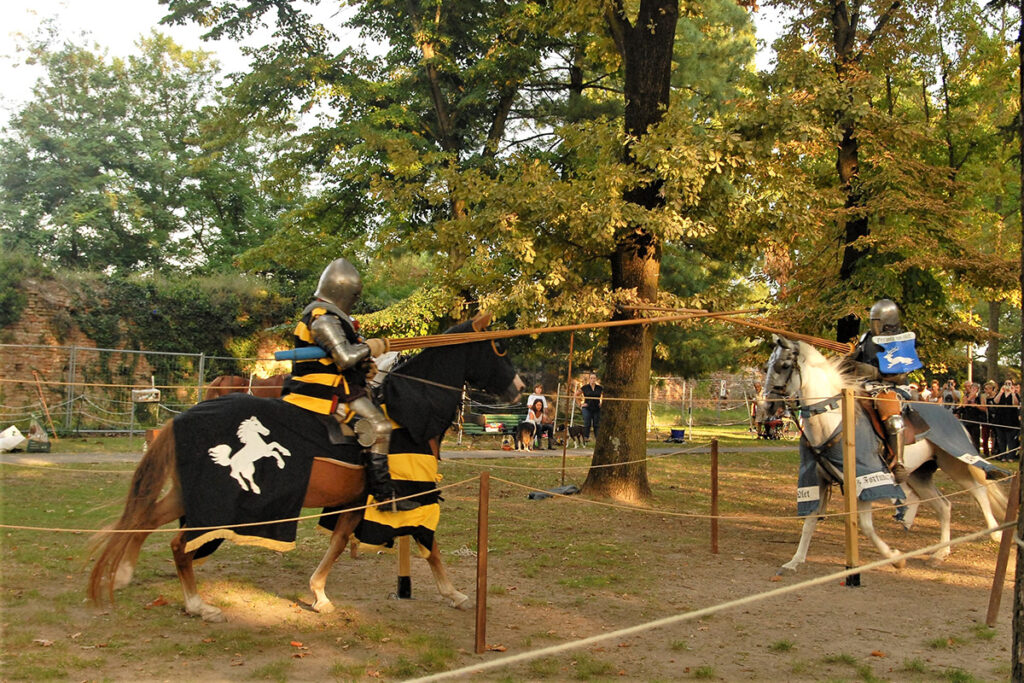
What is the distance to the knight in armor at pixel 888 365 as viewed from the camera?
8.48m

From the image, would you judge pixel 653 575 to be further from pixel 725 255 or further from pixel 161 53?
pixel 161 53

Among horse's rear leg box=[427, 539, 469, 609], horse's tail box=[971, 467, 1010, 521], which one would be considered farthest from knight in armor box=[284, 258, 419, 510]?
horse's tail box=[971, 467, 1010, 521]

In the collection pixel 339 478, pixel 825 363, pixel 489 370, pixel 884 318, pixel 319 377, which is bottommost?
pixel 339 478

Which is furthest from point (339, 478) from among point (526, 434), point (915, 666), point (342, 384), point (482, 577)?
point (526, 434)

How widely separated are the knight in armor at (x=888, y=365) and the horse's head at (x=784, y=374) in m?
0.87

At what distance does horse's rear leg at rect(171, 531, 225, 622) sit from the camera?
19.2 ft

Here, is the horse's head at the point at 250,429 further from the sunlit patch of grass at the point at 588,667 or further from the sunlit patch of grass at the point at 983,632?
the sunlit patch of grass at the point at 983,632

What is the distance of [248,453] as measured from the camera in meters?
5.56

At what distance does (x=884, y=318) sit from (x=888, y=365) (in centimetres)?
54

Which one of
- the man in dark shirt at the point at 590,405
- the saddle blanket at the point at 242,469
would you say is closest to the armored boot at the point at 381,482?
the saddle blanket at the point at 242,469

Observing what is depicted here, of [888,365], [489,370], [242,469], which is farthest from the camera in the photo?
[888,365]

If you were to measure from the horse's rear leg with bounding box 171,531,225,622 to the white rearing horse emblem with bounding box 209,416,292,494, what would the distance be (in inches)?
28.3

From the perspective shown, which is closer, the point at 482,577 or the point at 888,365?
the point at 482,577

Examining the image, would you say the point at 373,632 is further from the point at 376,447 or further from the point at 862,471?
the point at 862,471
